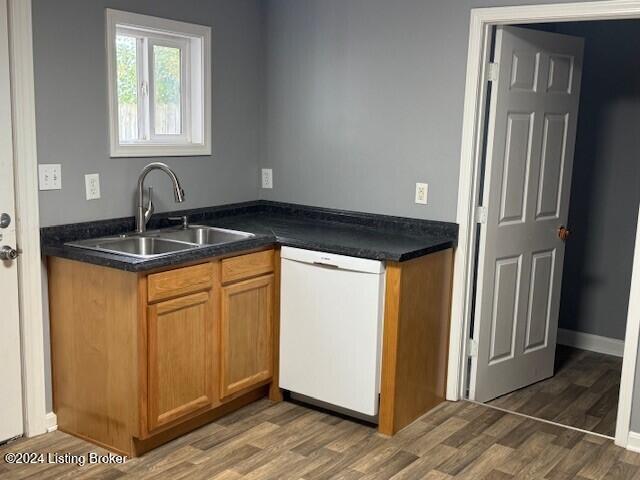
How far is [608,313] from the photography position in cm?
474

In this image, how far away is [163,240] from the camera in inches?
139

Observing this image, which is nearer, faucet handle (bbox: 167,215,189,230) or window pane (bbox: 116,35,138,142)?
window pane (bbox: 116,35,138,142)

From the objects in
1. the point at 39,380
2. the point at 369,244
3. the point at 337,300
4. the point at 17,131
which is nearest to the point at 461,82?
the point at 369,244

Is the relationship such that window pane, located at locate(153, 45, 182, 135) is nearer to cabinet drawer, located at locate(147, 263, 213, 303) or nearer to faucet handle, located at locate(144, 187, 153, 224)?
faucet handle, located at locate(144, 187, 153, 224)

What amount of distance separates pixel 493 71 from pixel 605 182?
152 centimetres

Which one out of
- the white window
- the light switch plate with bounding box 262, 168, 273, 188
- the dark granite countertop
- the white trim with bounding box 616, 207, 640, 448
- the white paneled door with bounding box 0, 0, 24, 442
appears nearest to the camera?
the white paneled door with bounding box 0, 0, 24, 442

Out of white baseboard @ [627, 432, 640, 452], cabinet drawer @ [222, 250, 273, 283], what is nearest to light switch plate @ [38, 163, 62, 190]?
cabinet drawer @ [222, 250, 273, 283]

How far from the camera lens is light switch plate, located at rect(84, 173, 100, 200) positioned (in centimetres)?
335

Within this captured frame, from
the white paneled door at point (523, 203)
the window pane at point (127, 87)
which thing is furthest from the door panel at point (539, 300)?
the window pane at point (127, 87)

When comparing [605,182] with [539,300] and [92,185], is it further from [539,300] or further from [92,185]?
[92,185]

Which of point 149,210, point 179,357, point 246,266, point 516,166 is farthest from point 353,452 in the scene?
point 516,166

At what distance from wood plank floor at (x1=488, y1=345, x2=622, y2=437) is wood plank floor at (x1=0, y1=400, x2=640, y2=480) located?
0.62ft

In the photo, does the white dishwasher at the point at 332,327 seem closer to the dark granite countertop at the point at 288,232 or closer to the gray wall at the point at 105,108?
the dark granite countertop at the point at 288,232

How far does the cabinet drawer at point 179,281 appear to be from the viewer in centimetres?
298
